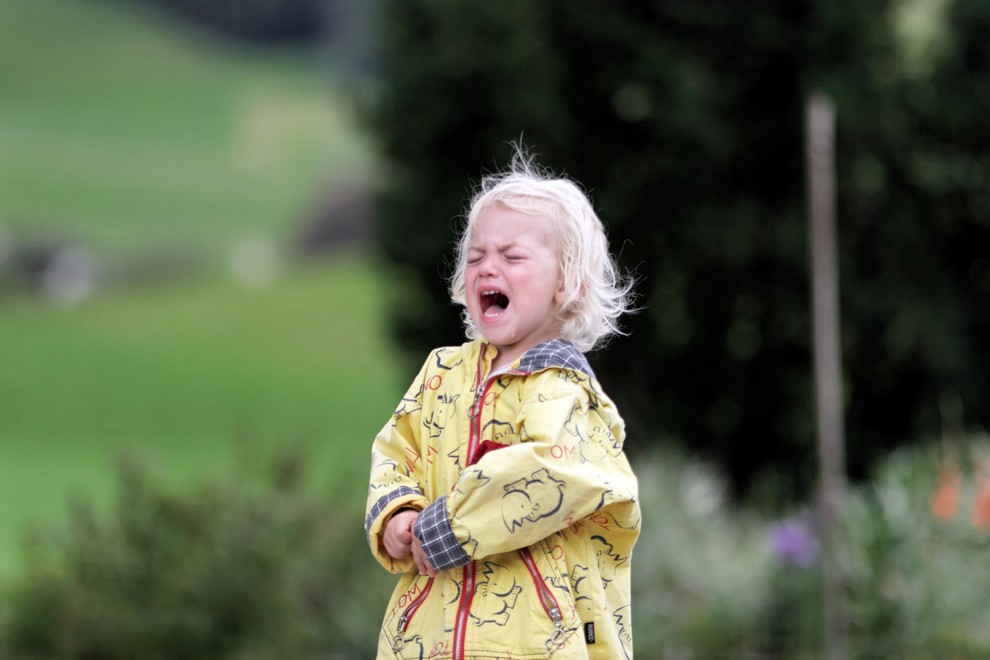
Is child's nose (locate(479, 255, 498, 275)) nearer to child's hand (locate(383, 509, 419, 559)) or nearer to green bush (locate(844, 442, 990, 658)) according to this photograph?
child's hand (locate(383, 509, 419, 559))

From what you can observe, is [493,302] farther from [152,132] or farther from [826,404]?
[152,132]

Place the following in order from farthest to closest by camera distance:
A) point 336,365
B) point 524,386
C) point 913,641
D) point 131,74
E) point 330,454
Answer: point 131,74, point 336,365, point 330,454, point 913,641, point 524,386

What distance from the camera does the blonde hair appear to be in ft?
8.21

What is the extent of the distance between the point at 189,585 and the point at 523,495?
3.68 meters

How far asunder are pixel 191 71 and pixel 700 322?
1419 cm

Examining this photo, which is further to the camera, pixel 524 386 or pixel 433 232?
pixel 433 232

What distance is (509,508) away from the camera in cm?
231

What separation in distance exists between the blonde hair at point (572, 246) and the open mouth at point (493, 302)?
0.07 meters

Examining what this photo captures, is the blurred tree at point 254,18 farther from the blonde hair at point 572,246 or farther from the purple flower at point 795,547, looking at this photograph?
the blonde hair at point 572,246

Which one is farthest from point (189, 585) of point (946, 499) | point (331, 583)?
point (946, 499)

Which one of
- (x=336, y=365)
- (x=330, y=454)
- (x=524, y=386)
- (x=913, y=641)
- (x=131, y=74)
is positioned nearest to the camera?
(x=524, y=386)

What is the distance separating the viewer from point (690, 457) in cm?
900

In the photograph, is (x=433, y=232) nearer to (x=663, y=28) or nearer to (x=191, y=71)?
(x=663, y=28)

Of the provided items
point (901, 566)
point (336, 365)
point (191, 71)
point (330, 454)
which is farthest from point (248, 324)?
point (901, 566)
